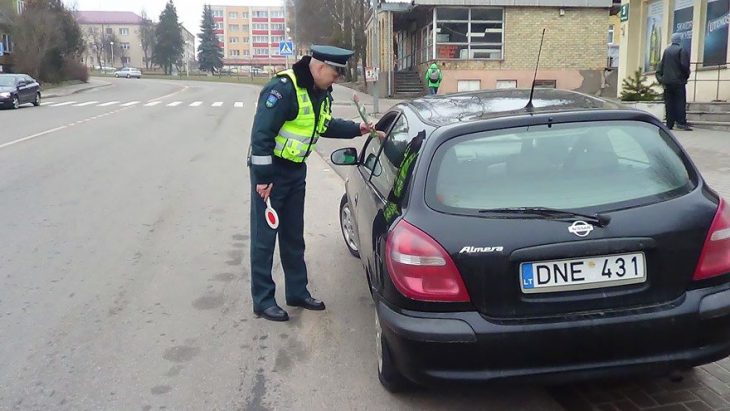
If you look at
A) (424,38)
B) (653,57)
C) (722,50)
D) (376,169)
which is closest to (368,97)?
(424,38)

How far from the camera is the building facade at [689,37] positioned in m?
15.7

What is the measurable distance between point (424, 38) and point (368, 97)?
4079mm

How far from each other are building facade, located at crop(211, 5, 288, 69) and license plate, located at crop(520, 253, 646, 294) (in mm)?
136962

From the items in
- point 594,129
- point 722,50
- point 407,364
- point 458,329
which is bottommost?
point 407,364

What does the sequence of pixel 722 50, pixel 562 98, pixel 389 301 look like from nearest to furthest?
pixel 389 301, pixel 562 98, pixel 722 50

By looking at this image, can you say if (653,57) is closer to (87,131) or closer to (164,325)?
(87,131)

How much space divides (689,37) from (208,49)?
93601mm

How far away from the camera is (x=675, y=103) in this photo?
1357 centimetres

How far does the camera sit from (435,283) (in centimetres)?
294

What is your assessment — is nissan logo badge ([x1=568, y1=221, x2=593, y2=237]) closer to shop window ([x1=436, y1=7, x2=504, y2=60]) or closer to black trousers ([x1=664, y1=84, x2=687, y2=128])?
black trousers ([x1=664, y1=84, x2=687, y2=128])

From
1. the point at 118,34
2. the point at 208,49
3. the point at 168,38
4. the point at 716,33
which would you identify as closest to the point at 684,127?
the point at 716,33

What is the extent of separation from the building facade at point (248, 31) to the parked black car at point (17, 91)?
109 m

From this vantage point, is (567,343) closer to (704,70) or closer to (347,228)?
(347,228)

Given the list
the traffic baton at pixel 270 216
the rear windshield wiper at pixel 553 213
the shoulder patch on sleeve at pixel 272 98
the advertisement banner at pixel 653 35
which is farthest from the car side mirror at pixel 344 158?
the advertisement banner at pixel 653 35
